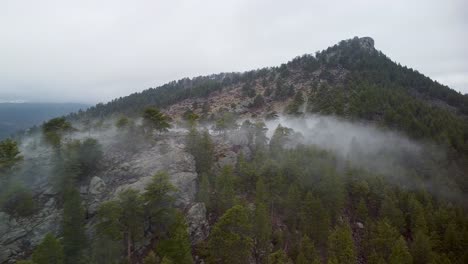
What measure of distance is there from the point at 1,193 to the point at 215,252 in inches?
1359

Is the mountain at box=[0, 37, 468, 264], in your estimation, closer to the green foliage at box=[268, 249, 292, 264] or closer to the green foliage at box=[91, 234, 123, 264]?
the green foliage at box=[91, 234, 123, 264]

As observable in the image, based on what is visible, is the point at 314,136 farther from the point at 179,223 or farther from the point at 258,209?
the point at 179,223

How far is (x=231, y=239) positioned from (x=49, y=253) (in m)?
20.6

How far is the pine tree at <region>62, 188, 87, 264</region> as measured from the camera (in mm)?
38000

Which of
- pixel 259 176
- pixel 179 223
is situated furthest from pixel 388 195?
pixel 179 223

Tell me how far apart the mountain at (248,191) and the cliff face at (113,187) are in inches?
8.0

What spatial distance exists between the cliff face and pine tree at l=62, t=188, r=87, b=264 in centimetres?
644

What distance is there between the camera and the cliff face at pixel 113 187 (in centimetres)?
4453

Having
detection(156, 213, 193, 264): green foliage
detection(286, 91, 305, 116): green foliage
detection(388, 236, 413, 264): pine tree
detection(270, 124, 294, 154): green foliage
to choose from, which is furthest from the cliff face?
detection(286, 91, 305, 116): green foliage

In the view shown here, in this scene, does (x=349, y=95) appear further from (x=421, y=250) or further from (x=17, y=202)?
(x=17, y=202)

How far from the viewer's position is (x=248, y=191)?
55312 mm

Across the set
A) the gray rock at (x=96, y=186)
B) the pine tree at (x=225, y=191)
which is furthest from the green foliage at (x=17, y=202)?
the pine tree at (x=225, y=191)

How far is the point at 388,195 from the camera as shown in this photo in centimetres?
5925

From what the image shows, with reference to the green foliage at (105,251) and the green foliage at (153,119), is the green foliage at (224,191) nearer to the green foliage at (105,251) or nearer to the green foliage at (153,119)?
the green foliage at (105,251)
